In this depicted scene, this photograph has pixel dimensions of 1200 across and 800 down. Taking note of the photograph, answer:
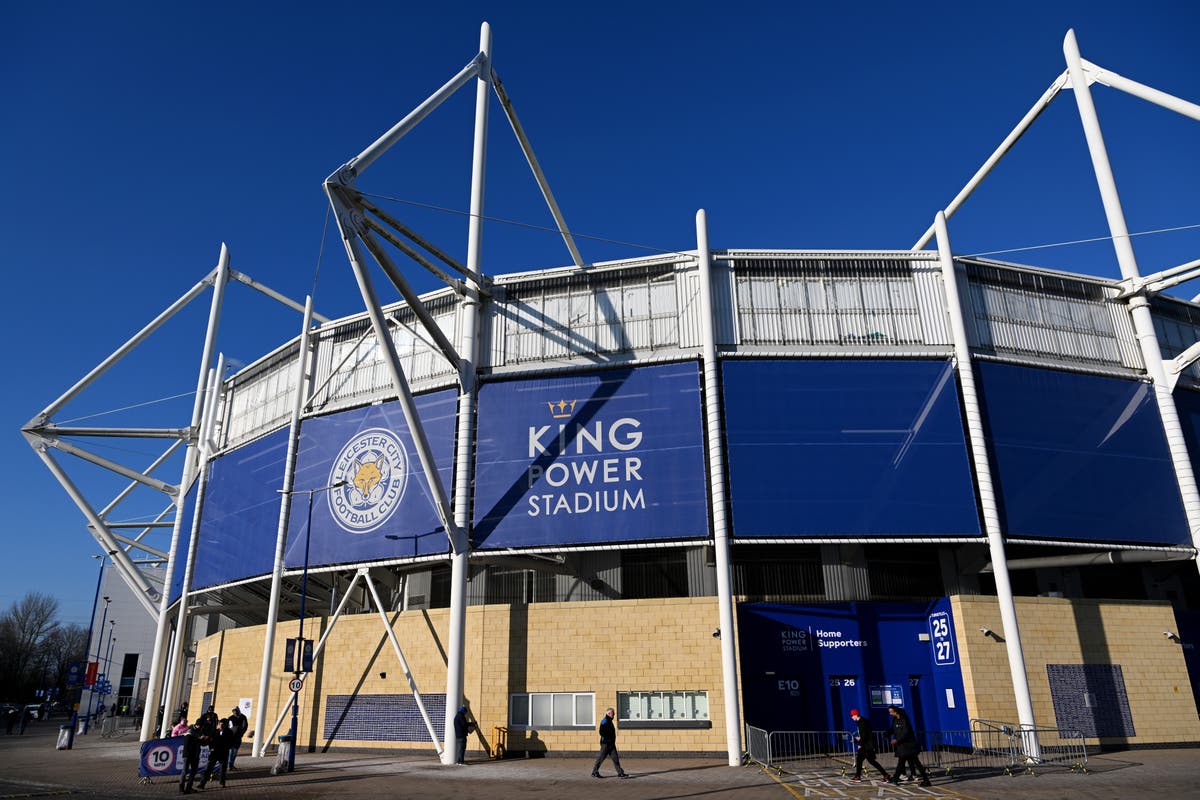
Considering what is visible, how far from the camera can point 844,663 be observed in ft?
89.9

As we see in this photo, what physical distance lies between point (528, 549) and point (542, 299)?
1000 cm

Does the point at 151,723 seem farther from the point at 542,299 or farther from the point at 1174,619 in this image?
the point at 1174,619

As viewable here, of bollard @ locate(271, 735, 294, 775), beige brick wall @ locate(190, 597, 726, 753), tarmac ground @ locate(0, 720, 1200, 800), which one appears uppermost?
beige brick wall @ locate(190, 597, 726, 753)

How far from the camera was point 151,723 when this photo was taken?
38.4 m

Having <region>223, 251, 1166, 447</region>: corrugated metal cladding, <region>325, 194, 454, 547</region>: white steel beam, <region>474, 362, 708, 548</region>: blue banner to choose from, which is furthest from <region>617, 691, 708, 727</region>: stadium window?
<region>223, 251, 1166, 447</region>: corrugated metal cladding

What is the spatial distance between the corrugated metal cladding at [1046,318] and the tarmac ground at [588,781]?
47.0 ft

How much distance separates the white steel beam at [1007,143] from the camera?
33000mm

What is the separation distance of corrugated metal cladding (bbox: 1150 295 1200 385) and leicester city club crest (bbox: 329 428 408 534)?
31368mm

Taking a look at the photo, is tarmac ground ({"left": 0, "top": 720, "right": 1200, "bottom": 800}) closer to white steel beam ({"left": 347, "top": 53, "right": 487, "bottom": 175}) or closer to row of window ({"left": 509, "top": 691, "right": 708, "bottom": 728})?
row of window ({"left": 509, "top": 691, "right": 708, "bottom": 728})

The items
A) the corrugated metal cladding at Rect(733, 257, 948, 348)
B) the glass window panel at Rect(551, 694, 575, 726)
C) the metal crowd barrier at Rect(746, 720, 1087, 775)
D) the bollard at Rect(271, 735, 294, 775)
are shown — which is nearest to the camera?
the metal crowd barrier at Rect(746, 720, 1087, 775)

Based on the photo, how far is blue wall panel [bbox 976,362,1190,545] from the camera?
1083 inches

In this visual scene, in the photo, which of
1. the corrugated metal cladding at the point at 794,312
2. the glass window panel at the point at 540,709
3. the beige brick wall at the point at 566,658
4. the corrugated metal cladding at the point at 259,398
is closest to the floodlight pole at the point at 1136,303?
the corrugated metal cladding at the point at 794,312

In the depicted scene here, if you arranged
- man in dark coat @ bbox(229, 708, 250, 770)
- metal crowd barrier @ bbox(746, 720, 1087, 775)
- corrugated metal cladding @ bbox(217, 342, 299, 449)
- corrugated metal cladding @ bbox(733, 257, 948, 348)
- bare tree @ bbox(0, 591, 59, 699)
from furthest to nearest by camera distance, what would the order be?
bare tree @ bbox(0, 591, 59, 699) → corrugated metal cladding @ bbox(217, 342, 299, 449) → corrugated metal cladding @ bbox(733, 257, 948, 348) → man in dark coat @ bbox(229, 708, 250, 770) → metal crowd barrier @ bbox(746, 720, 1087, 775)

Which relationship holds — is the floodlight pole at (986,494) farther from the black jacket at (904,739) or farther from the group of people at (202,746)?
the group of people at (202,746)
